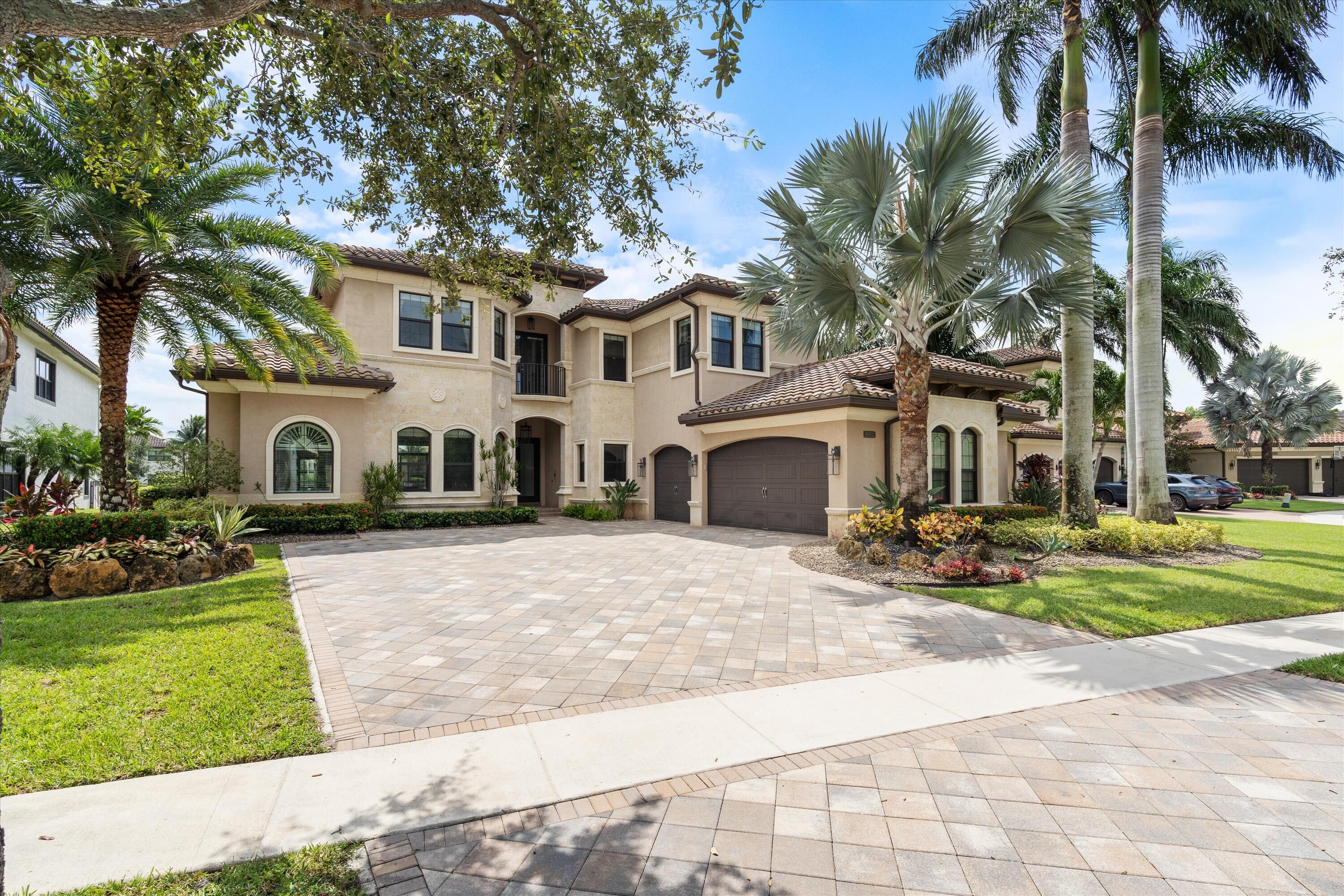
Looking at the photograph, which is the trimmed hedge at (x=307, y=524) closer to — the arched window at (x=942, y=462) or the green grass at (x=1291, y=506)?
the arched window at (x=942, y=462)

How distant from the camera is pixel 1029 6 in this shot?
566 inches

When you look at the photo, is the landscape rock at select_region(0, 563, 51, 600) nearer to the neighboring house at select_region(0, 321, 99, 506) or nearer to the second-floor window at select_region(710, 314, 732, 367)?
the neighboring house at select_region(0, 321, 99, 506)

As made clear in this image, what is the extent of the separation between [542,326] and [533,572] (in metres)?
15.3

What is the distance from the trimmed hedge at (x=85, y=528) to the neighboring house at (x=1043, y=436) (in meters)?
25.0

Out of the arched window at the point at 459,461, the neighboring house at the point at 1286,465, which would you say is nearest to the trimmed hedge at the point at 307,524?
the arched window at the point at 459,461

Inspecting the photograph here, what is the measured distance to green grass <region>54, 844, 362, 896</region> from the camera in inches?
105

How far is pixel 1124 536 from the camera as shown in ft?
39.0

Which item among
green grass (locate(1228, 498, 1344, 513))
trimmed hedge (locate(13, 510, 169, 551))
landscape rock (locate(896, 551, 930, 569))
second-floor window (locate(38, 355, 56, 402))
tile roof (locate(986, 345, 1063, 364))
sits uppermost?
tile roof (locate(986, 345, 1063, 364))

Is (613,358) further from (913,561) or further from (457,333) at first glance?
(913,561)

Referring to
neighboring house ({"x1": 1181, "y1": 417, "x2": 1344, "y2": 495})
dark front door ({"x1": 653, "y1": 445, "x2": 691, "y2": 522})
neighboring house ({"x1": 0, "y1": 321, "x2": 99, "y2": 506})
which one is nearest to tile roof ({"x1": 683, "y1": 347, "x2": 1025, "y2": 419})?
dark front door ({"x1": 653, "y1": 445, "x2": 691, "y2": 522})

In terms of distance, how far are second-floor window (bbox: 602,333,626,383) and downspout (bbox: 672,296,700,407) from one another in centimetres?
385

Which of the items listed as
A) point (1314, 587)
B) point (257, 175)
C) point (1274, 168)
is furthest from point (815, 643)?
point (1274, 168)

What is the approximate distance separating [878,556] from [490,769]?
8.44 meters

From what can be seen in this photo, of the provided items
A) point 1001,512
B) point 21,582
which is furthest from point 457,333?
point 1001,512
